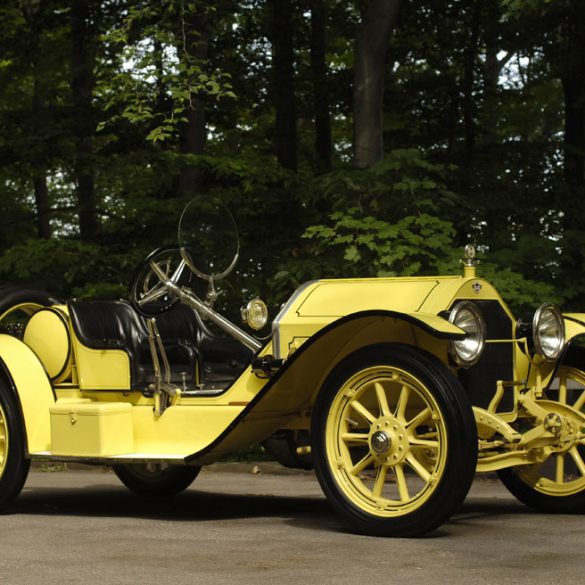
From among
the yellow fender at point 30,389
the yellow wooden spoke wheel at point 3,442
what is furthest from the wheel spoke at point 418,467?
the yellow wooden spoke wheel at point 3,442

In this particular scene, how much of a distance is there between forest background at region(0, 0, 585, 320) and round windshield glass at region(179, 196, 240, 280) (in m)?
3.25

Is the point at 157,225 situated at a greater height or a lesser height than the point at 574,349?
greater

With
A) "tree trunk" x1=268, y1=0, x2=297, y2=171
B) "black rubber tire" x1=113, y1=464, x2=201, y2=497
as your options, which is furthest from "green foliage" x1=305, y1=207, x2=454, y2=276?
"tree trunk" x1=268, y1=0, x2=297, y2=171

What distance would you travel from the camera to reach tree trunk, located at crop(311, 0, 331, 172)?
20.1 m

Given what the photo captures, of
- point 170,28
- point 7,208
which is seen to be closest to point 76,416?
point 170,28

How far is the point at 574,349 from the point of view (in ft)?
27.3

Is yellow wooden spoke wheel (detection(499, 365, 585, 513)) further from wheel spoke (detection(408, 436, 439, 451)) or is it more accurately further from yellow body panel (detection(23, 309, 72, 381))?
yellow body panel (detection(23, 309, 72, 381))

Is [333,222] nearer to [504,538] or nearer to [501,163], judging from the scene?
[501,163]

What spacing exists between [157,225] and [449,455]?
9.27 metres

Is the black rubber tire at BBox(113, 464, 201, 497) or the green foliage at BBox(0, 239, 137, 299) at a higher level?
the green foliage at BBox(0, 239, 137, 299)

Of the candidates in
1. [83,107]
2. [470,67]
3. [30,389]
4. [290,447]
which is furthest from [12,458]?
[470,67]

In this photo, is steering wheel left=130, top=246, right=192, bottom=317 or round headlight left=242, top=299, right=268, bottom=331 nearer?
round headlight left=242, top=299, right=268, bottom=331

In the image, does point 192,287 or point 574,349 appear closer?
point 574,349

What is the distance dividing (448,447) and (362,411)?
57cm
